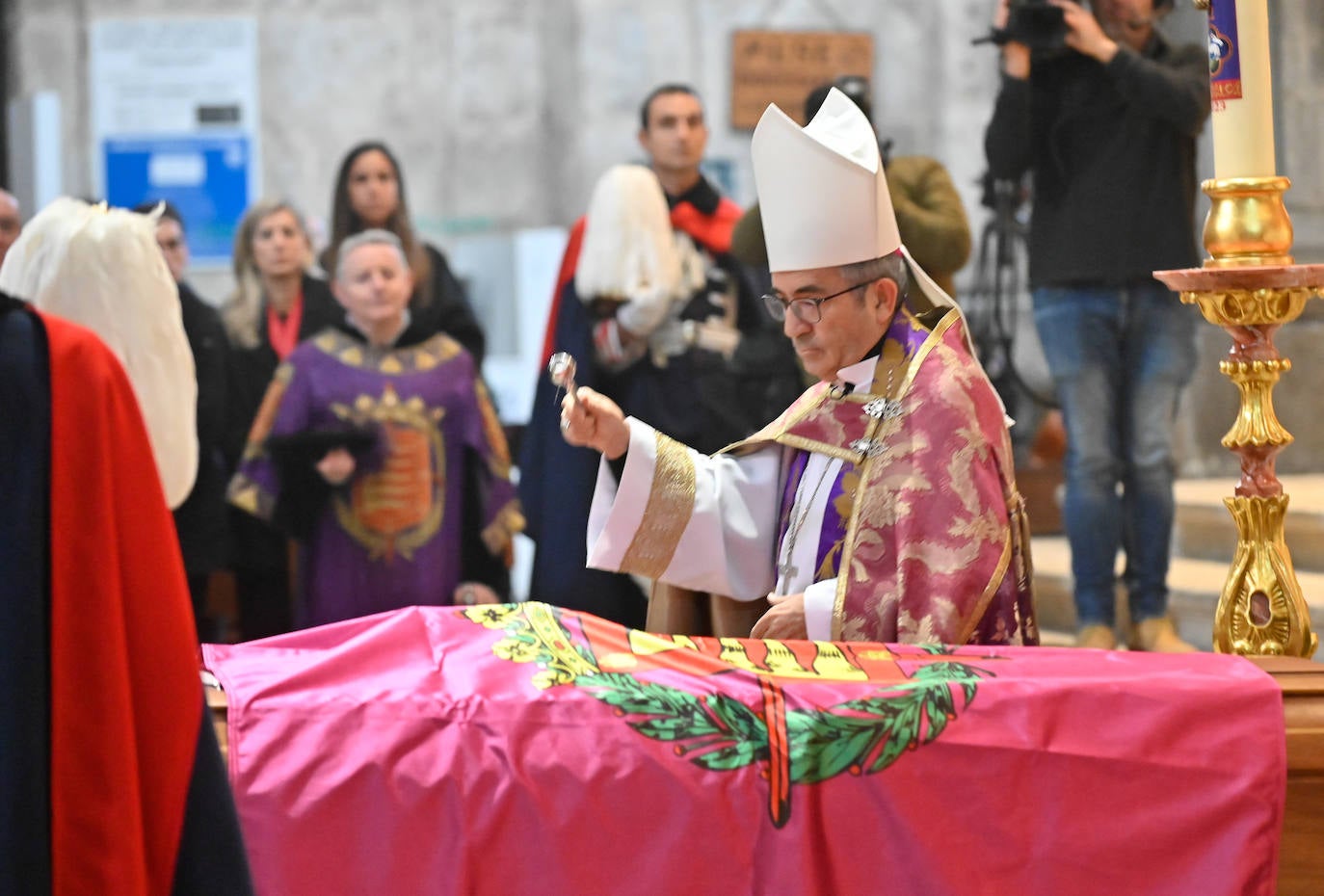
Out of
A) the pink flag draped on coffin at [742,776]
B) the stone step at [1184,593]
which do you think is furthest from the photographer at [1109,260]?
the pink flag draped on coffin at [742,776]

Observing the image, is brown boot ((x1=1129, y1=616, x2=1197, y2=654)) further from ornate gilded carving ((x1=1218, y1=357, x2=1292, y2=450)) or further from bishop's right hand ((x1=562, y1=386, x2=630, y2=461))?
bishop's right hand ((x1=562, y1=386, x2=630, y2=461))

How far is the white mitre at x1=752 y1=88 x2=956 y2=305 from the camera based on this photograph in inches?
117

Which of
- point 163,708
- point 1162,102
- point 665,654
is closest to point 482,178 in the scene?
point 1162,102

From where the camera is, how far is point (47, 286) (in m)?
3.84

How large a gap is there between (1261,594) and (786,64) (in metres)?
6.11

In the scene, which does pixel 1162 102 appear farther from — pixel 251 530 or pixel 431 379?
pixel 251 530

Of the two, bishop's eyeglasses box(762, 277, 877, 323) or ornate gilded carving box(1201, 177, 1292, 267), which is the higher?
ornate gilded carving box(1201, 177, 1292, 267)

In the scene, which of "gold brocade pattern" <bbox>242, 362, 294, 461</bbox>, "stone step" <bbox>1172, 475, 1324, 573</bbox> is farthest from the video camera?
"gold brocade pattern" <bbox>242, 362, 294, 461</bbox>

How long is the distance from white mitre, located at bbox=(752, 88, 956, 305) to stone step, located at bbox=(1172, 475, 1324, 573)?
2.66 metres

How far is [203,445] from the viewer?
548cm

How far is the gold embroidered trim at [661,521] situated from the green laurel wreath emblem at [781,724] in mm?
694

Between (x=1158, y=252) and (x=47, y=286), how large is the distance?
9.19 ft

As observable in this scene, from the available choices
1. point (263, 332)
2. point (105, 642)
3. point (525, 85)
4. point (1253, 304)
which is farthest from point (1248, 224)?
point (525, 85)

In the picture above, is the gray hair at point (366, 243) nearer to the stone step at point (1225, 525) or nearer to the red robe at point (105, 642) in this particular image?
the stone step at point (1225, 525)
